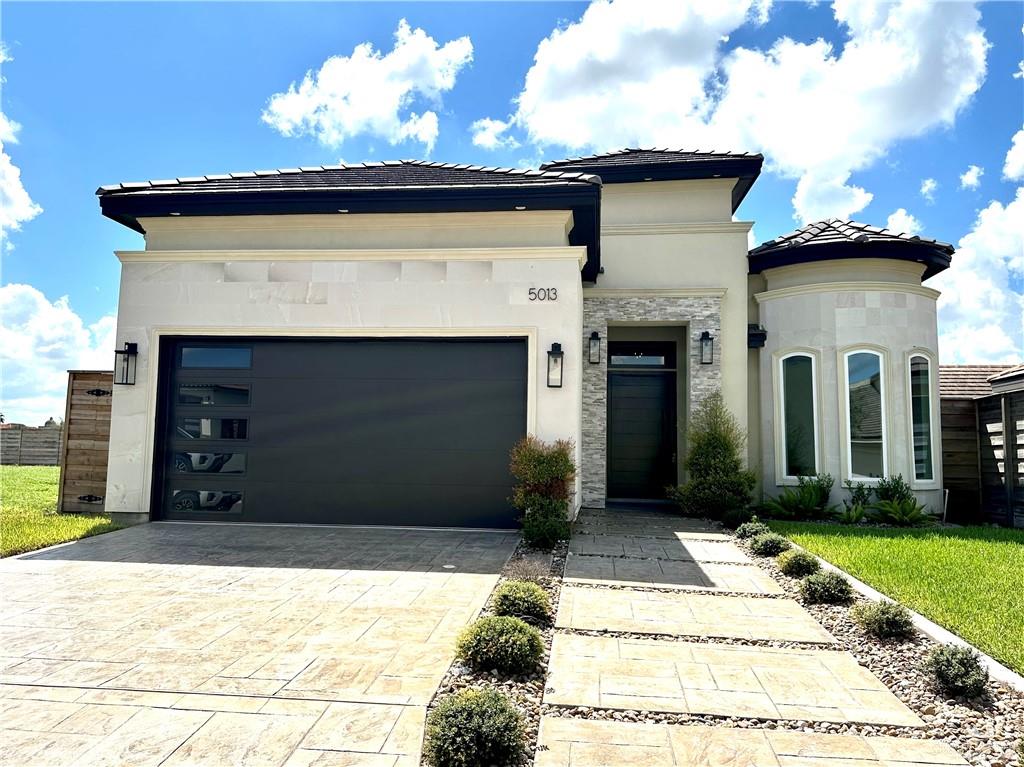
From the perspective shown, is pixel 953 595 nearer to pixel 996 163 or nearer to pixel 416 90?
pixel 996 163

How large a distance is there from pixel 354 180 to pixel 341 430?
361cm

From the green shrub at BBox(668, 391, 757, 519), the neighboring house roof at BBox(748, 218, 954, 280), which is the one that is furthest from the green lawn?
the neighboring house roof at BBox(748, 218, 954, 280)

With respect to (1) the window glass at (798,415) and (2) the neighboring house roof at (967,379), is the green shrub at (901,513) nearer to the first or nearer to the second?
(1) the window glass at (798,415)

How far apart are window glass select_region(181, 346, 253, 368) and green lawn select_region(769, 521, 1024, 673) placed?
305 inches

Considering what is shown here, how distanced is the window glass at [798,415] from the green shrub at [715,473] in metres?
1.10

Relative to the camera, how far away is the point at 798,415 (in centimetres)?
1050

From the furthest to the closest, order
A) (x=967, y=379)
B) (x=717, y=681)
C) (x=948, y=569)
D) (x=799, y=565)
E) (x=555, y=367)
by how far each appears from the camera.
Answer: (x=967, y=379) → (x=555, y=367) → (x=948, y=569) → (x=799, y=565) → (x=717, y=681)

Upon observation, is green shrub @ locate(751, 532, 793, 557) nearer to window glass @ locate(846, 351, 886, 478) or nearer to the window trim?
window glass @ locate(846, 351, 886, 478)

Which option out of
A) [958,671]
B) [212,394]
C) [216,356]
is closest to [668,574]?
[958,671]

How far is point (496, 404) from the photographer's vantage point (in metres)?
8.02

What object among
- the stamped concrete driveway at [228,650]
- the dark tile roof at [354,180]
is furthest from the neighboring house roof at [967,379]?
the stamped concrete driveway at [228,650]

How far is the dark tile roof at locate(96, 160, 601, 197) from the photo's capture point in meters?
7.98

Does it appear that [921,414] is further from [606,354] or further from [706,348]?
[606,354]

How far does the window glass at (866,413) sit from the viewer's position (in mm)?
10031
